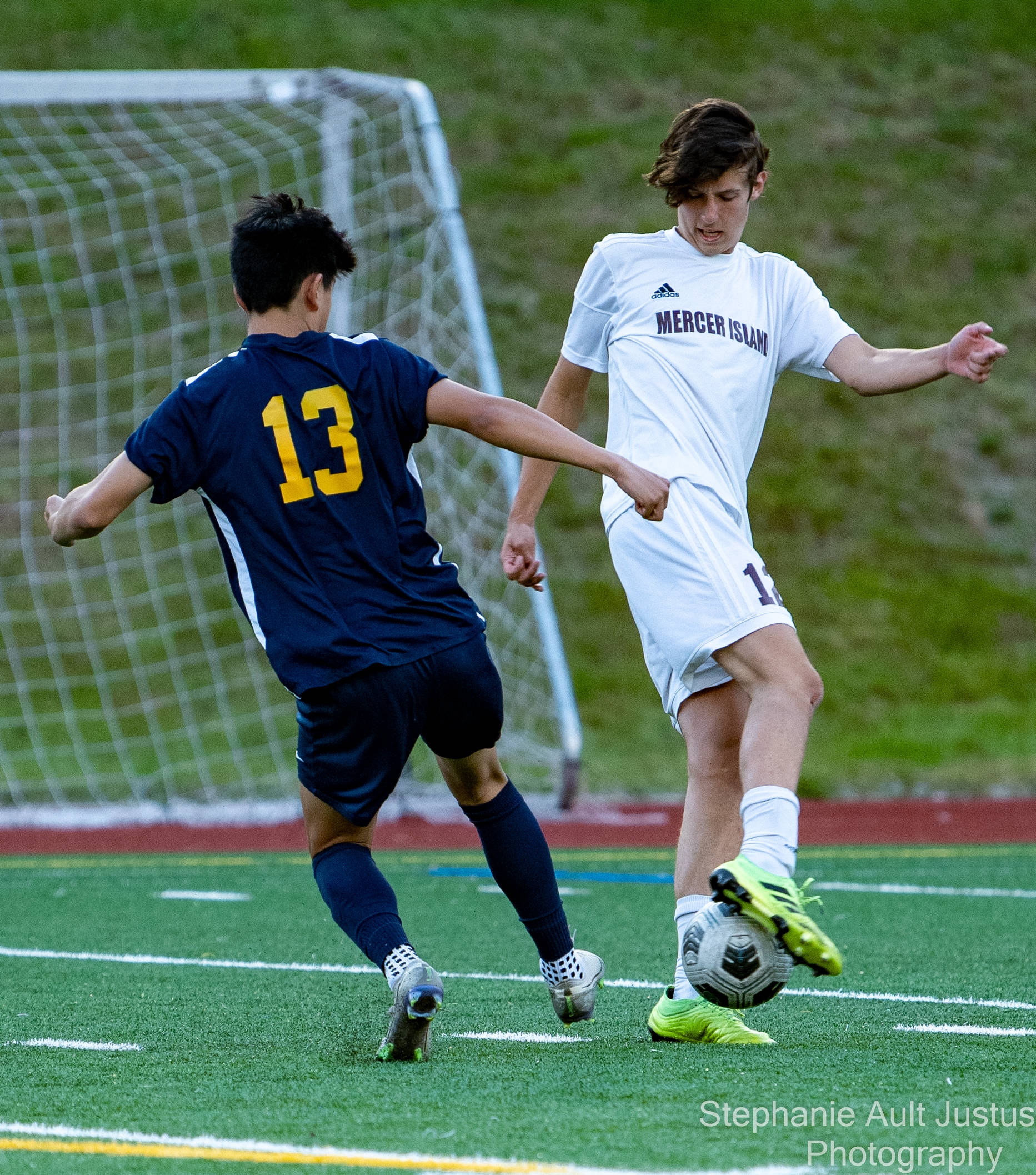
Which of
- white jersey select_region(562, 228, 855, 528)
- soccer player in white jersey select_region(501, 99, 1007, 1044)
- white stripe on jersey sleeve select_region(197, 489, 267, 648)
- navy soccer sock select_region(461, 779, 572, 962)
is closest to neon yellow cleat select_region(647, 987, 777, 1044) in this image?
A: soccer player in white jersey select_region(501, 99, 1007, 1044)

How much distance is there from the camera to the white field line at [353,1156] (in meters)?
2.26

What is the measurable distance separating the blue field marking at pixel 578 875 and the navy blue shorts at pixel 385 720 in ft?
12.3

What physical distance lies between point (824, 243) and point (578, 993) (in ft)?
53.2

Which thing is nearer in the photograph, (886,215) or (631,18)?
(886,215)

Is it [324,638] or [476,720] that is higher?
Answer: [324,638]

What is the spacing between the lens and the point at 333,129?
10.1 meters

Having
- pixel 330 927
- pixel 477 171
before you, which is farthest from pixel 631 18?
pixel 330 927

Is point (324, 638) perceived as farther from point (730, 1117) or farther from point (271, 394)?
point (730, 1117)

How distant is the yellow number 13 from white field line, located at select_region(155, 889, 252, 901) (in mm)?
3710

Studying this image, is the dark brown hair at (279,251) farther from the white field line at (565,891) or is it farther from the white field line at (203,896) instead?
the white field line at (203,896)

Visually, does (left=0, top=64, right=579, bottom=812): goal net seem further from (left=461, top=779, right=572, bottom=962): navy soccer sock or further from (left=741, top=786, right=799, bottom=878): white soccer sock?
(left=741, top=786, right=799, bottom=878): white soccer sock

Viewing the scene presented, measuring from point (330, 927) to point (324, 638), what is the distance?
109 inches

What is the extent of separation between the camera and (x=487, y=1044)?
350 cm

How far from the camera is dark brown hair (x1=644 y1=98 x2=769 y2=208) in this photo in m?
3.56
